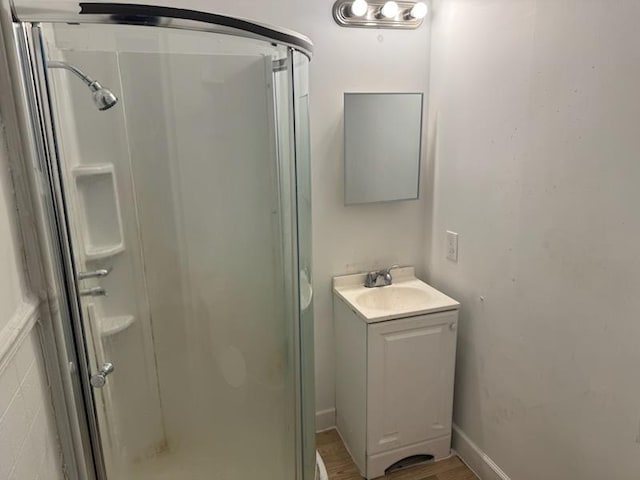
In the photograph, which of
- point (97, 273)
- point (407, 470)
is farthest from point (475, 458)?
point (97, 273)

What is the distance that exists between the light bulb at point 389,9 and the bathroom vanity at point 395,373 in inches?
49.8

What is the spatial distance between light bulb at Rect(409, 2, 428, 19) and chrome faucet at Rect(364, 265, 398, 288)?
4.05 ft

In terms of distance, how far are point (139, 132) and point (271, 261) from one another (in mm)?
690

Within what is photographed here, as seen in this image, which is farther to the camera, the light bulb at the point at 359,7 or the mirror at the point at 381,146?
the mirror at the point at 381,146

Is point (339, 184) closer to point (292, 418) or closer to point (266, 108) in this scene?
point (266, 108)

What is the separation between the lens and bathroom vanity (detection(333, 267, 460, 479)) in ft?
6.34

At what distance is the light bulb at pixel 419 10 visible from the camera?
2002 millimetres

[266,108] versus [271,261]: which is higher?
[266,108]

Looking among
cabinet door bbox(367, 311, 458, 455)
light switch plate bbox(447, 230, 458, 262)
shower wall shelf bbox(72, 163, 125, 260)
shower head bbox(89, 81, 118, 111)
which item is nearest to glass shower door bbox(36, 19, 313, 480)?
shower wall shelf bbox(72, 163, 125, 260)

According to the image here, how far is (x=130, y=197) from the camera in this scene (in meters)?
1.69

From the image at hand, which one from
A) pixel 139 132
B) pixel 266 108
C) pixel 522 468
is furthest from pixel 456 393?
pixel 139 132

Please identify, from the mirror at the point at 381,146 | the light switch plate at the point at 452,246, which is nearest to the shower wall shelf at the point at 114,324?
the mirror at the point at 381,146

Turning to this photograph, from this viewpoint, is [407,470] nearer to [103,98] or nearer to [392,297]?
[392,297]

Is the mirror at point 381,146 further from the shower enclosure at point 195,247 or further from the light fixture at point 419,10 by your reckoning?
the shower enclosure at point 195,247
